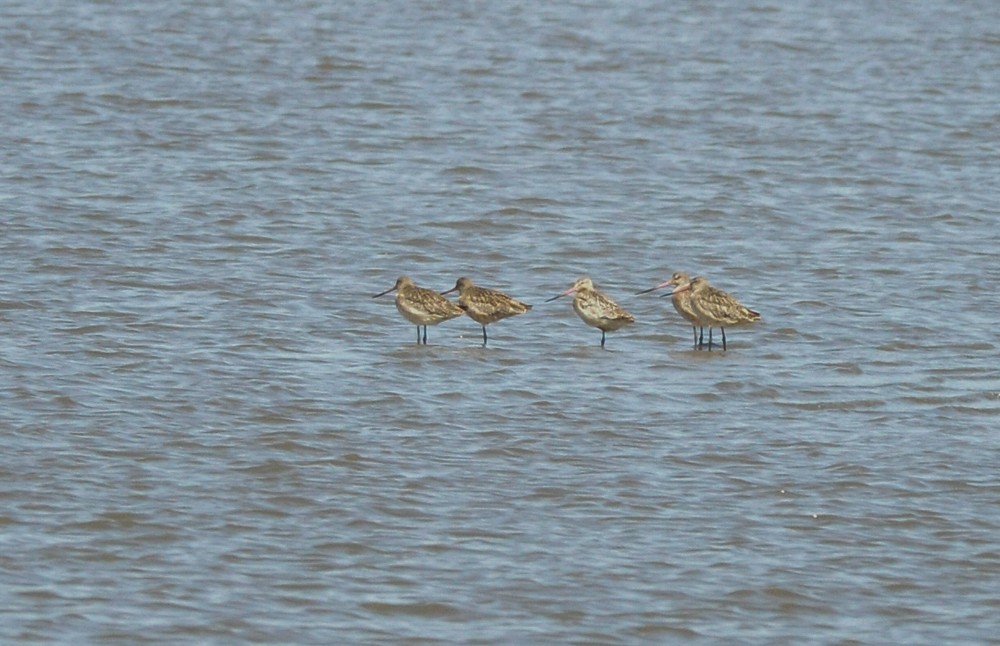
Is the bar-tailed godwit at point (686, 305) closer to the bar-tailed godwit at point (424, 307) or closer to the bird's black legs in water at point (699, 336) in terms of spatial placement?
the bird's black legs in water at point (699, 336)

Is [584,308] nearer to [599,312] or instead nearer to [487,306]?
[599,312]

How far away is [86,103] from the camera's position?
1814cm

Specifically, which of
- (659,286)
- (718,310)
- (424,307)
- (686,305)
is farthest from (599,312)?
(659,286)

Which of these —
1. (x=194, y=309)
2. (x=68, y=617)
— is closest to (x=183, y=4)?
(x=194, y=309)

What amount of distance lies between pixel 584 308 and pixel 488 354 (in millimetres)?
619

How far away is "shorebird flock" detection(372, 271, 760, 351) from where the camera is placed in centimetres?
1094

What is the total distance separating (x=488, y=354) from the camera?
10734mm

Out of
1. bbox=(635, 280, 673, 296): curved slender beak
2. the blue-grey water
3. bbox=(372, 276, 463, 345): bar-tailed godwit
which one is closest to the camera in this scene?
the blue-grey water

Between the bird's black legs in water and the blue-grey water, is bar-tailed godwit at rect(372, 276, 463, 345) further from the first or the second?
the bird's black legs in water

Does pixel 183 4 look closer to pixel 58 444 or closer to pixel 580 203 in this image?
pixel 580 203

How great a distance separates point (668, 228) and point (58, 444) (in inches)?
258

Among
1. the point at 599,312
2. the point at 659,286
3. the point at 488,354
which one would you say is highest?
the point at 659,286

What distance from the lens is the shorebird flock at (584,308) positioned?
1094 cm

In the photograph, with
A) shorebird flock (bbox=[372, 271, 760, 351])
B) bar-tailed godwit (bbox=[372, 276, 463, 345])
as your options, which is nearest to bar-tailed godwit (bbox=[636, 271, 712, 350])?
shorebird flock (bbox=[372, 271, 760, 351])
